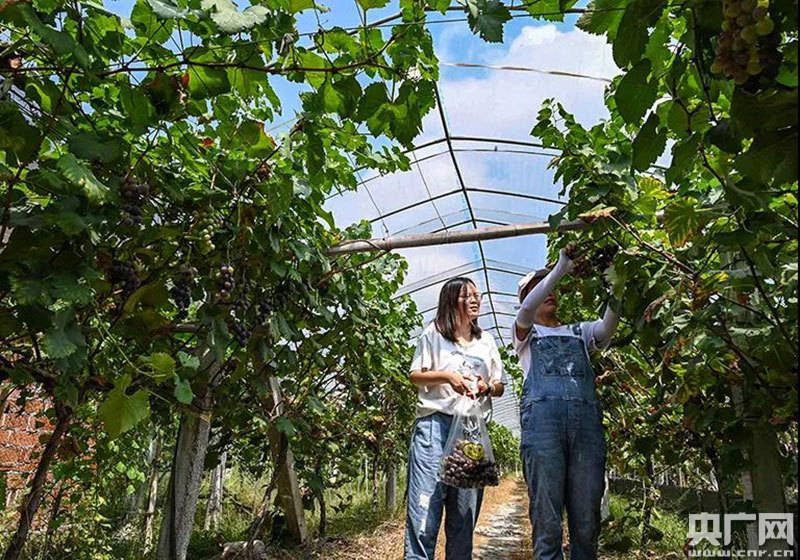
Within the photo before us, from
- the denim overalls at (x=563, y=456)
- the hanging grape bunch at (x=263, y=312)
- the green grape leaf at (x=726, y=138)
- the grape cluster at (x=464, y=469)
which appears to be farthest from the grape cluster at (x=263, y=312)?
the green grape leaf at (x=726, y=138)

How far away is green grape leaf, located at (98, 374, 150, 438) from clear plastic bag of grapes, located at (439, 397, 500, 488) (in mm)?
1354

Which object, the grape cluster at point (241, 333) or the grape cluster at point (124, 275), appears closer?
the grape cluster at point (124, 275)

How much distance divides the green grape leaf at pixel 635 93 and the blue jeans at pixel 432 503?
180 cm

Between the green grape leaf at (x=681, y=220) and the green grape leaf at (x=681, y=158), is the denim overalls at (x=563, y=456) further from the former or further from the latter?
the green grape leaf at (x=681, y=158)

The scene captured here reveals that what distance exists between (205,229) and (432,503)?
1.37 meters

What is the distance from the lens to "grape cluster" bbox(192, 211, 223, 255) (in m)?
Answer: 2.05

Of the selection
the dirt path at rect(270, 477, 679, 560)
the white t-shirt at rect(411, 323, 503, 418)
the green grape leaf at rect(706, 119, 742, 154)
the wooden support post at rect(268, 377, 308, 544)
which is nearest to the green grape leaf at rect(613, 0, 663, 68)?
the green grape leaf at rect(706, 119, 742, 154)

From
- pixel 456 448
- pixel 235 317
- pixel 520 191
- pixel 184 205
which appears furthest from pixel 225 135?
pixel 520 191

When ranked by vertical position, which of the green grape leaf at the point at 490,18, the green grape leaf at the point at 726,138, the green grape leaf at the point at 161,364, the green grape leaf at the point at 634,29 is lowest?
the green grape leaf at the point at 161,364

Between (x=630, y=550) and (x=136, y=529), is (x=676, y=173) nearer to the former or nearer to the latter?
(x=630, y=550)

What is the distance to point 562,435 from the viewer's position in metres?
2.15

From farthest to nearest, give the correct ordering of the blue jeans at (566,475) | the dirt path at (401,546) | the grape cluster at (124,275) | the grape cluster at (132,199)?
1. the dirt path at (401,546)
2. the blue jeans at (566,475)
3. the grape cluster at (124,275)
4. the grape cluster at (132,199)

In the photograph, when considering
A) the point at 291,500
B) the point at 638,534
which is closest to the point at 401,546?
→ the point at 291,500

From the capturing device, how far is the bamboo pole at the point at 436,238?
2.51m
